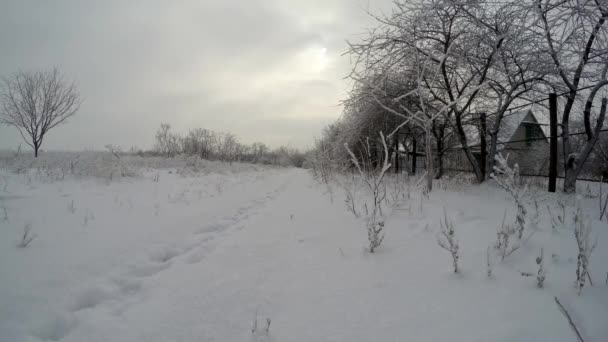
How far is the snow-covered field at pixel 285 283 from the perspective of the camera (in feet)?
4.11

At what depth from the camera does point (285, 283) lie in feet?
5.79

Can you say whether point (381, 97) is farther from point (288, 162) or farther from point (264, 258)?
point (288, 162)

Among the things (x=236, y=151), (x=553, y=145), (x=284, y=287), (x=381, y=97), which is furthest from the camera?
(x=236, y=151)

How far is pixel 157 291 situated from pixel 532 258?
2788 millimetres

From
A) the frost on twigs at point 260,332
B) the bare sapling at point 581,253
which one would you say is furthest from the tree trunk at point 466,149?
the frost on twigs at point 260,332

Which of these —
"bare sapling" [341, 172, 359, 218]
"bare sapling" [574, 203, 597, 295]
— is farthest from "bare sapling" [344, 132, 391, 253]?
"bare sapling" [574, 203, 597, 295]

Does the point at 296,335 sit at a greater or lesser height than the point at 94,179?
lesser

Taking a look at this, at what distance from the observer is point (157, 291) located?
1.72 meters

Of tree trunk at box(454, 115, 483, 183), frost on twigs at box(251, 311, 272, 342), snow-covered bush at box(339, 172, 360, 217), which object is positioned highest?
tree trunk at box(454, 115, 483, 183)

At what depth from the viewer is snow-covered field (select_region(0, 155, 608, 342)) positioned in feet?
4.11

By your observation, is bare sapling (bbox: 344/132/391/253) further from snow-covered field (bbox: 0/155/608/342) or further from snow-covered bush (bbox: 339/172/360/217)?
snow-covered bush (bbox: 339/172/360/217)

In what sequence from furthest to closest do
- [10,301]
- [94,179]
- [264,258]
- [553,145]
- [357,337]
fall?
1. [94,179]
2. [553,145]
3. [264,258]
4. [10,301]
5. [357,337]

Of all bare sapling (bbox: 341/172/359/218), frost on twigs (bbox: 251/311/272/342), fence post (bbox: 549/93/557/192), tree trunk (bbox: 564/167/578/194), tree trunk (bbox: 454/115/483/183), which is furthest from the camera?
tree trunk (bbox: 454/115/483/183)

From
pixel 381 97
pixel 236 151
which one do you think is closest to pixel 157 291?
pixel 381 97
